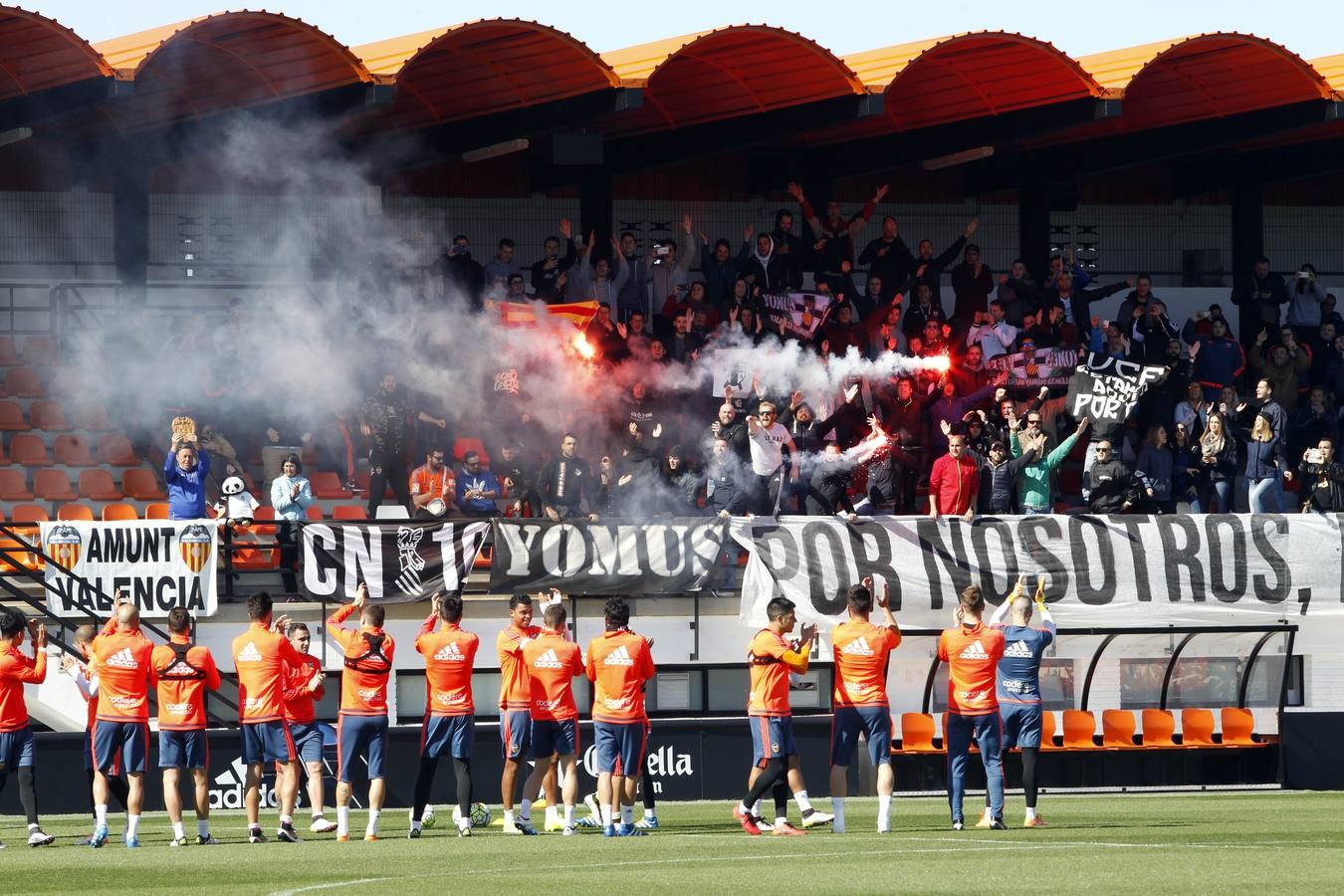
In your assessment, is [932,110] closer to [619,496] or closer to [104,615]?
[619,496]

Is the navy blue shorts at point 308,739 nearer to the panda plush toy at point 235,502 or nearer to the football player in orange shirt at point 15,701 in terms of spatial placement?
the football player in orange shirt at point 15,701

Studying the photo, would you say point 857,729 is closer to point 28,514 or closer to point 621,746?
point 621,746

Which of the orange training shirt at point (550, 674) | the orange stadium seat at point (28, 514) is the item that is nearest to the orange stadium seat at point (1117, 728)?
the orange training shirt at point (550, 674)

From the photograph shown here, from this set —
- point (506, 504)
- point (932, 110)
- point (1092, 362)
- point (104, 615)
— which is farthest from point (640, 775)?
point (932, 110)

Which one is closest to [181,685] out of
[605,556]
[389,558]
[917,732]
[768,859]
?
[768,859]

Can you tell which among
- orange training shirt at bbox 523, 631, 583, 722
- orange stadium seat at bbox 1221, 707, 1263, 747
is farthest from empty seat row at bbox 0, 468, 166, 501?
orange stadium seat at bbox 1221, 707, 1263, 747

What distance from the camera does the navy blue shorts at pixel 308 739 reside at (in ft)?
52.8

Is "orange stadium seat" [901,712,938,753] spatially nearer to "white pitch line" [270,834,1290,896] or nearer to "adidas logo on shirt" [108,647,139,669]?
"white pitch line" [270,834,1290,896]

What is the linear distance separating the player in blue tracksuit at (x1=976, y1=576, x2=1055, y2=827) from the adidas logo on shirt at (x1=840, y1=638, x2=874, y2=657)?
1.04 metres

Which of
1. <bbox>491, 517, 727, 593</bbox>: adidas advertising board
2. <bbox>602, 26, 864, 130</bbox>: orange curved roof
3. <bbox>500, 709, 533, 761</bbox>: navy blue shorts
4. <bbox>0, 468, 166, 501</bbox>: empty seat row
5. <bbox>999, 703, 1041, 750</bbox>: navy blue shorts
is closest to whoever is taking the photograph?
<bbox>999, 703, 1041, 750</bbox>: navy blue shorts

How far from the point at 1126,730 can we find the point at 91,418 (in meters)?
12.3

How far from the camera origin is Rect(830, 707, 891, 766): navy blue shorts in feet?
50.5

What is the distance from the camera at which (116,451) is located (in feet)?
81.0

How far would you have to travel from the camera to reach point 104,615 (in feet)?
67.8
